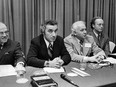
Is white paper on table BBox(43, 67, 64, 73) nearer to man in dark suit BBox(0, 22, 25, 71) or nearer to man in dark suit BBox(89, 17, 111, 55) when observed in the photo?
man in dark suit BBox(0, 22, 25, 71)

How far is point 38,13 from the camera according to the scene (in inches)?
144

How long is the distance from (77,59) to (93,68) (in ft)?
2.02

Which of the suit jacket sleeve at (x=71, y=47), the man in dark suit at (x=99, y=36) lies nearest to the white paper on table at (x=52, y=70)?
the suit jacket sleeve at (x=71, y=47)

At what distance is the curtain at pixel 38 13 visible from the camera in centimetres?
340

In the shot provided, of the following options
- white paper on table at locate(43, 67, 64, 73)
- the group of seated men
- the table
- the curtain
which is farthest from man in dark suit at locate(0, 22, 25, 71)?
the curtain

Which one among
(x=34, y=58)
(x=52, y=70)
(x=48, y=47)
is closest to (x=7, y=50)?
(x=34, y=58)

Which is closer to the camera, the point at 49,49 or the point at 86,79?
the point at 86,79

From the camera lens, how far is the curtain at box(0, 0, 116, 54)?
3398 millimetres

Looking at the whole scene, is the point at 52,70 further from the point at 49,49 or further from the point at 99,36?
the point at 99,36

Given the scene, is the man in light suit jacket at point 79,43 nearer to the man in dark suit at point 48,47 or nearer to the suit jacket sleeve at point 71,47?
the suit jacket sleeve at point 71,47

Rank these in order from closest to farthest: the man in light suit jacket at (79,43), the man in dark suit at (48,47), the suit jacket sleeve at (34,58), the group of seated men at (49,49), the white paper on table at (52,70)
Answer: the white paper on table at (52,70), the suit jacket sleeve at (34,58), the group of seated men at (49,49), the man in dark suit at (48,47), the man in light suit jacket at (79,43)

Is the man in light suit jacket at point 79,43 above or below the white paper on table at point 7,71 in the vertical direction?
above

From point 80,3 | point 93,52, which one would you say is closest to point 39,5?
point 80,3

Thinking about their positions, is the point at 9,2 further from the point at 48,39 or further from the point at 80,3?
the point at 80,3
